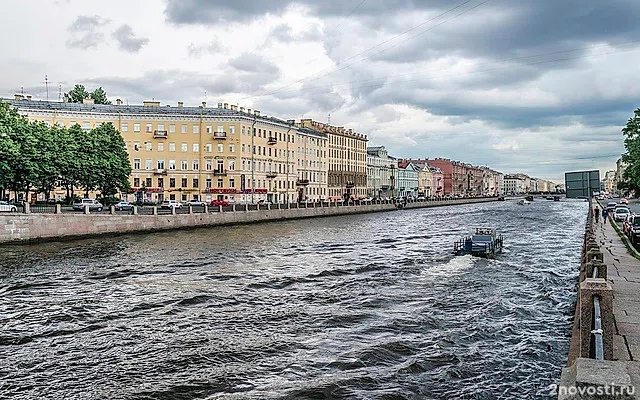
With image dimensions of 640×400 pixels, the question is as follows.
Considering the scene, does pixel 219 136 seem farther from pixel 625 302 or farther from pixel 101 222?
pixel 625 302

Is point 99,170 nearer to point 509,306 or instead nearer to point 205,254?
point 205,254

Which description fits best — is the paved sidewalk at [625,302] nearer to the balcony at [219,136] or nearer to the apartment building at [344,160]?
the balcony at [219,136]

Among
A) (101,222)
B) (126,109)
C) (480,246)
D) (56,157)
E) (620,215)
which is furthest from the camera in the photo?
(126,109)

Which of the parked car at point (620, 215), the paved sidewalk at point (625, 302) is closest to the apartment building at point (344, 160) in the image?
the parked car at point (620, 215)

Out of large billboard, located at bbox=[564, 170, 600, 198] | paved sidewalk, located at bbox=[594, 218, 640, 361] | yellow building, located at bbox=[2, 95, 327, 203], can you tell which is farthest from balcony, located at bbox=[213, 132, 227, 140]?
paved sidewalk, located at bbox=[594, 218, 640, 361]

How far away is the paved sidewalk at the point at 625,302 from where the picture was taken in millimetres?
9164

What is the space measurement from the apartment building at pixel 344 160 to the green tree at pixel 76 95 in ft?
133

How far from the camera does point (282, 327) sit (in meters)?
16.0

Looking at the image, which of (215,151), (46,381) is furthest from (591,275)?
(215,151)

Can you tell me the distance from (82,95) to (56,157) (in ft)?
147

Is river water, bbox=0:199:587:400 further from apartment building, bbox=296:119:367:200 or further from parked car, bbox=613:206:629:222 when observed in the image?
apartment building, bbox=296:119:367:200

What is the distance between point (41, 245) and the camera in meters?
37.1

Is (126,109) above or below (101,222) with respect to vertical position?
above

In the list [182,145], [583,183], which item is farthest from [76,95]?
[583,183]
